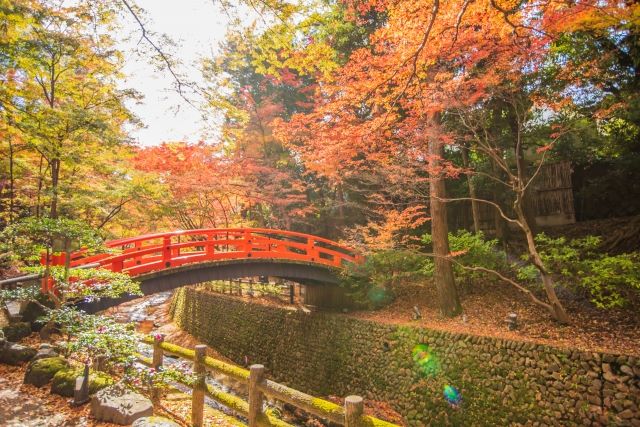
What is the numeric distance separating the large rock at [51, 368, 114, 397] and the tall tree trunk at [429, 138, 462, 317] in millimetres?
→ 7587

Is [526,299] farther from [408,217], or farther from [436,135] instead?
[436,135]

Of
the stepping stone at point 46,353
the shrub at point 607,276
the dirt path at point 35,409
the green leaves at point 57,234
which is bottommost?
the dirt path at point 35,409

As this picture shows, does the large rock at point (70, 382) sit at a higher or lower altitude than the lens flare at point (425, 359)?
higher

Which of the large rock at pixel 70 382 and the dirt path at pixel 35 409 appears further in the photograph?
the large rock at pixel 70 382

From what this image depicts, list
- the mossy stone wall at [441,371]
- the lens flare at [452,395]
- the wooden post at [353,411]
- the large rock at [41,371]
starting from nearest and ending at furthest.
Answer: the wooden post at [353,411] → the large rock at [41,371] → the mossy stone wall at [441,371] → the lens flare at [452,395]

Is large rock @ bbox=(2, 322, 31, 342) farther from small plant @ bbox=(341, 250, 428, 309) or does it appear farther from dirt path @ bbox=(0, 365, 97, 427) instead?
small plant @ bbox=(341, 250, 428, 309)

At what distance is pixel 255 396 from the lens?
4.82 metres

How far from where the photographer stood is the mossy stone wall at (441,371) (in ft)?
18.3

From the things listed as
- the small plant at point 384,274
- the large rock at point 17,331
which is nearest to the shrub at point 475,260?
the small plant at point 384,274

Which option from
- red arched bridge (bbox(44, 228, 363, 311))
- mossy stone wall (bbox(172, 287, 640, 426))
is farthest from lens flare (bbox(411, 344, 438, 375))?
red arched bridge (bbox(44, 228, 363, 311))

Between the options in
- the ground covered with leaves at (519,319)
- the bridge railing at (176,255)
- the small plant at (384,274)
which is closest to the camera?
the ground covered with leaves at (519,319)

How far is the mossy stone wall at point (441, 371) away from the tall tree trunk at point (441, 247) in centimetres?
127

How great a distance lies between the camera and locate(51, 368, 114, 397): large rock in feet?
16.4

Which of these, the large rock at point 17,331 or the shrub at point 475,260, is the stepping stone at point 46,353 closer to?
the large rock at point 17,331
